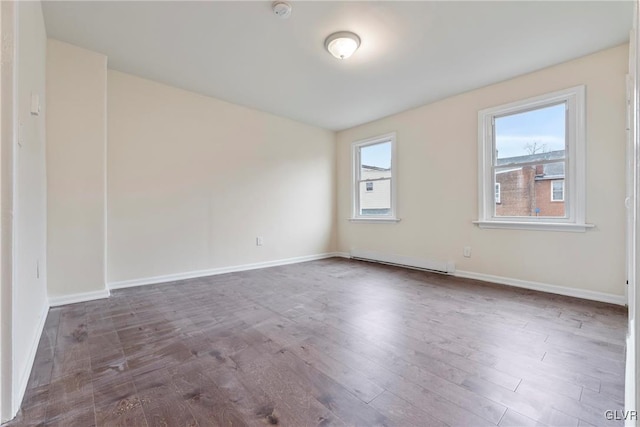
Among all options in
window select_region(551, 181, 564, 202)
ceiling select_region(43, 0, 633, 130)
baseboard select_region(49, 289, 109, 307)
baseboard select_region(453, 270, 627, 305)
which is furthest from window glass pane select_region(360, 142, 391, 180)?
baseboard select_region(49, 289, 109, 307)

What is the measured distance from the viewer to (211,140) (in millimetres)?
3852

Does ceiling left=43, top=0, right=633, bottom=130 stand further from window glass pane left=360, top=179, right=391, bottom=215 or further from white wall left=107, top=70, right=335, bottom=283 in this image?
window glass pane left=360, top=179, right=391, bottom=215

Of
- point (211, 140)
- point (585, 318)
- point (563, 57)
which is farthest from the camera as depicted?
point (211, 140)

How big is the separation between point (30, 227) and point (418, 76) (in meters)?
3.76

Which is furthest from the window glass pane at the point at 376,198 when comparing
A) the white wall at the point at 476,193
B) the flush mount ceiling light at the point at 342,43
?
the flush mount ceiling light at the point at 342,43

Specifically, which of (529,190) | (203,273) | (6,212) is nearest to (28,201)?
(6,212)

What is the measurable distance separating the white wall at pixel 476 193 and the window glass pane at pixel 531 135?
0.74 ft

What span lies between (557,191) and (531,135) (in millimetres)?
711

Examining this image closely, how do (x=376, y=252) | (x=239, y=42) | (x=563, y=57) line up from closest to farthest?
(x=239, y=42) < (x=563, y=57) < (x=376, y=252)

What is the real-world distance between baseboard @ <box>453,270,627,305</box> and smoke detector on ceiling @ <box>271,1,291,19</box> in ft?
11.7

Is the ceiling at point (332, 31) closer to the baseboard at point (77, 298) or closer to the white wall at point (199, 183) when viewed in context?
the white wall at point (199, 183)

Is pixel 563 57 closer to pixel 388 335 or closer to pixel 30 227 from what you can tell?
pixel 388 335

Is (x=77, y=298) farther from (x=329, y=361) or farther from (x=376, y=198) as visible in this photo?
(x=376, y=198)

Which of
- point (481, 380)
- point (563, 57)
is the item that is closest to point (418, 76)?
point (563, 57)
